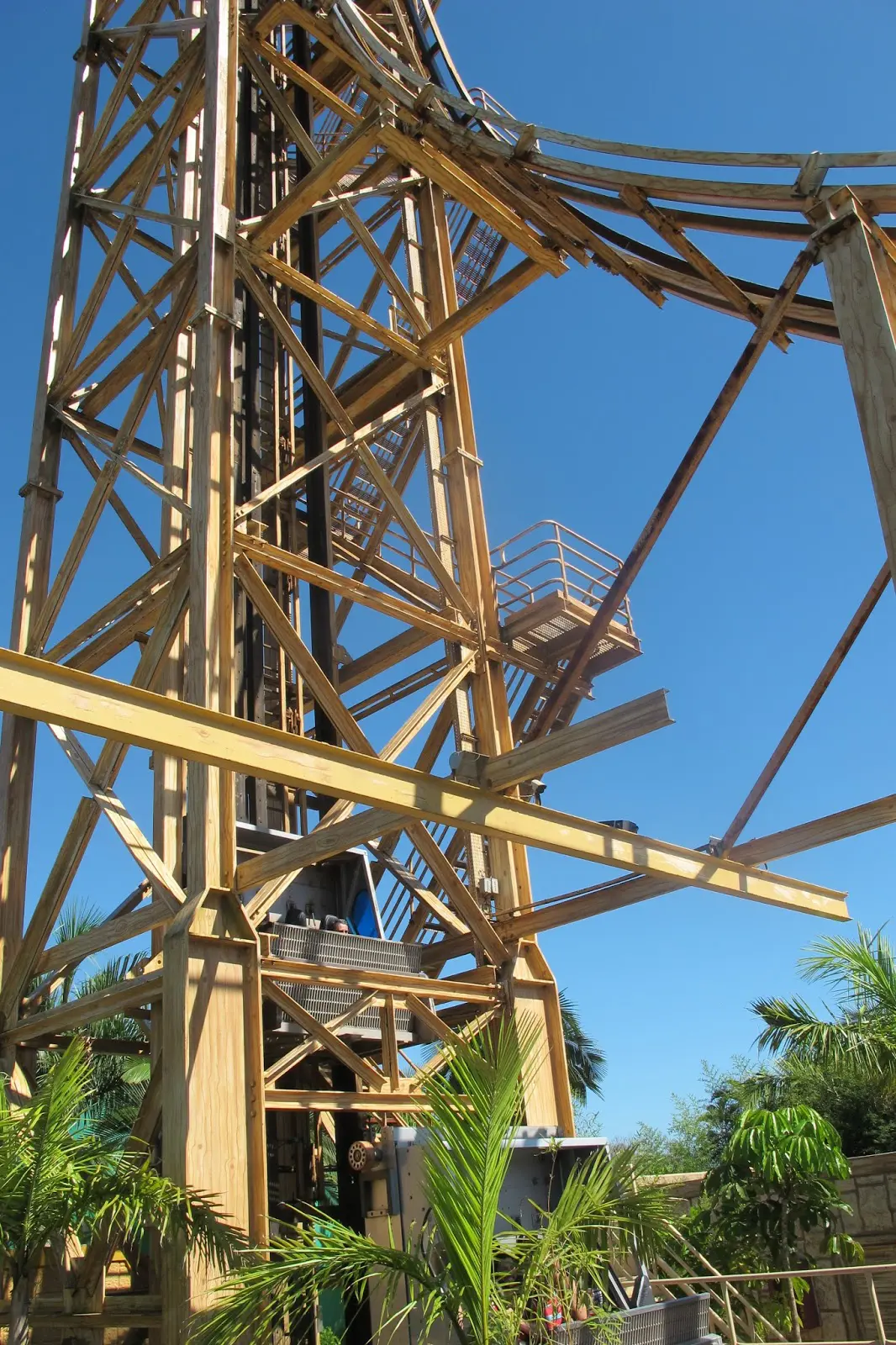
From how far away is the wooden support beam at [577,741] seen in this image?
6348 mm

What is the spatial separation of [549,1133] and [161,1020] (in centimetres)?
280

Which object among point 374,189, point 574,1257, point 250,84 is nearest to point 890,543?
point 574,1257

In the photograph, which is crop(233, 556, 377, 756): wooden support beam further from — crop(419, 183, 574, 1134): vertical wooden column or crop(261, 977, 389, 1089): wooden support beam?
crop(261, 977, 389, 1089): wooden support beam

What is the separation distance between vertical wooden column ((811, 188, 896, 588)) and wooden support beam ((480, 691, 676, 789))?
173 centimetres

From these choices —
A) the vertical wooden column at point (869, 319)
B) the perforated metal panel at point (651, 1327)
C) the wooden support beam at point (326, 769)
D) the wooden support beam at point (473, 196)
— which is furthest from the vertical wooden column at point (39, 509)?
the vertical wooden column at point (869, 319)

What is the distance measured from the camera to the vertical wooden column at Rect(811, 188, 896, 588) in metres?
5.06

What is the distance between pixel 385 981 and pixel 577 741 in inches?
160

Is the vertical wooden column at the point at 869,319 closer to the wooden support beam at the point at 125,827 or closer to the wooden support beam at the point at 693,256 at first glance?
the wooden support beam at the point at 693,256

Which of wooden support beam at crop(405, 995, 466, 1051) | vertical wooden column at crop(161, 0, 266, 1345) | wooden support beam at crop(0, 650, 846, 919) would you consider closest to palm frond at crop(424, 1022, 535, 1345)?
wooden support beam at crop(0, 650, 846, 919)

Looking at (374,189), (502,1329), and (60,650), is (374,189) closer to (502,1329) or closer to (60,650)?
(60,650)

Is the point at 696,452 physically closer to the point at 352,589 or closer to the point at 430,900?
the point at 352,589

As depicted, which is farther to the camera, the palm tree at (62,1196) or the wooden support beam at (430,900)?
the wooden support beam at (430,900)

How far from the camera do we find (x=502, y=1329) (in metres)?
5.57

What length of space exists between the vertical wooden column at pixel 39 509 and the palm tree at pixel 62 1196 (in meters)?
4.24
